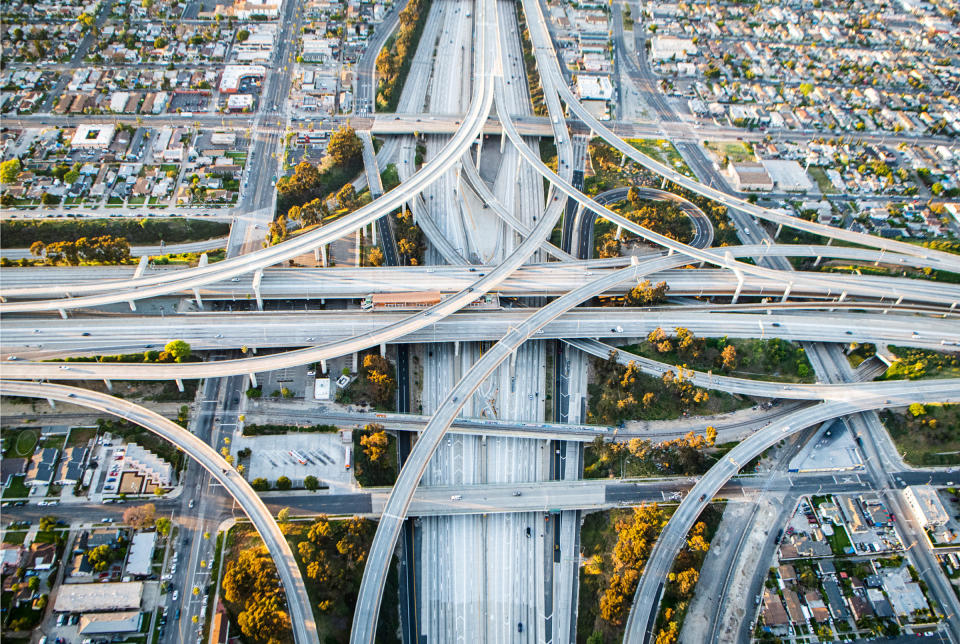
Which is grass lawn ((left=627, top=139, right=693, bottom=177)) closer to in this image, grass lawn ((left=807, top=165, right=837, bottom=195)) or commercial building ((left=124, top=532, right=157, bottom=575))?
grass lawn ((left=807, top=165, right=837, bottom=195))

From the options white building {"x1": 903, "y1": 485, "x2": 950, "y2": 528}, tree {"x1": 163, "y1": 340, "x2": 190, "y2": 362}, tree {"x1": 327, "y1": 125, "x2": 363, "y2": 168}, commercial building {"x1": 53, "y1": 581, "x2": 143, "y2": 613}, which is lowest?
commercial building {"x1": 53, "y1": 581, "x2": 143, "y2": 613}

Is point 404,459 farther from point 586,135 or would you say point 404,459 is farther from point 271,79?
point 271,79

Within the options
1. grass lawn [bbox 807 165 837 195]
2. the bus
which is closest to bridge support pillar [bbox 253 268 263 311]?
the bus

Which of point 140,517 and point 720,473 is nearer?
point 140,517

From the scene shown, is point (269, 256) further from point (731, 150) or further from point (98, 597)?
point (731, 150)

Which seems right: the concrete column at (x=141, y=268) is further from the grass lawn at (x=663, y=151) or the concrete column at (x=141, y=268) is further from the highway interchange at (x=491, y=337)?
the grass lawn at (x=663, y=151)

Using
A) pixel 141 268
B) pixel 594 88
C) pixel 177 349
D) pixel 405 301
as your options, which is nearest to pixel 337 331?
pixel 405 301

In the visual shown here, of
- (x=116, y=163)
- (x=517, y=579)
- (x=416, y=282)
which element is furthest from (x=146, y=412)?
(x=116, y=163)
